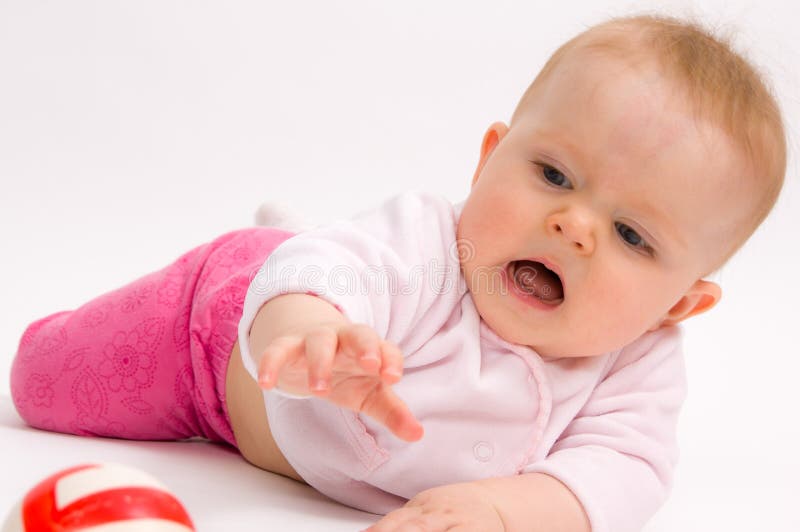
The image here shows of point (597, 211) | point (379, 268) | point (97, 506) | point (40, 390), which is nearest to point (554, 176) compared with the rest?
point (597, 211)

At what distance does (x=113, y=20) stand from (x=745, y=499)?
8.94ft

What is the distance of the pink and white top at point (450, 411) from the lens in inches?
67.5

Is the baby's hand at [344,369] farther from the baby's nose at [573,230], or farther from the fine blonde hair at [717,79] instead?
the fine blonde hair at [717,79]

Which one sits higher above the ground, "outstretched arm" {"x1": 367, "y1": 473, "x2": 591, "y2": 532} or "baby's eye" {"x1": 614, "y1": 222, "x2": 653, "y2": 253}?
"baby's eye" {"x1": 614, "y1": 222, "x2": 653, "y2": 253}

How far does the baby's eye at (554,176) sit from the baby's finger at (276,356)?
581mm

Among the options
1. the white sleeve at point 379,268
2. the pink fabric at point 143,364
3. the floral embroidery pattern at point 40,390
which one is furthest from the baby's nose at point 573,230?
the floral embroidery pattern at point 40,390

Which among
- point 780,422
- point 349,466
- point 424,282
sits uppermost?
point 424,282

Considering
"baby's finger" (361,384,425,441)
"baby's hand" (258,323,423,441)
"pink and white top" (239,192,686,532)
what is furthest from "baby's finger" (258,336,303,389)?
"pink and white top" (239,192,686,532)

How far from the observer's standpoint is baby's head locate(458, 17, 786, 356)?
1.66 meters

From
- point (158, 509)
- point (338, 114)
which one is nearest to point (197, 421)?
point (158, 509)

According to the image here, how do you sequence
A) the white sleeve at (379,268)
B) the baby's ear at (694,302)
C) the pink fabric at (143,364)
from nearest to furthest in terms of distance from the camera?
the white sleeve at (379,268) → the baby's ear at (694,302) → the pink fabric at (143,364)

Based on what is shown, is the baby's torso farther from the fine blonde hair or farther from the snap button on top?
the fine blonde hair

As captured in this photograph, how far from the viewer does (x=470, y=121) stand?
12.3 ft

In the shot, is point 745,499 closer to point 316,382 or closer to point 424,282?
point 424,282
